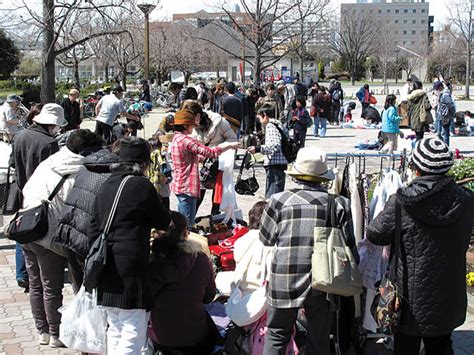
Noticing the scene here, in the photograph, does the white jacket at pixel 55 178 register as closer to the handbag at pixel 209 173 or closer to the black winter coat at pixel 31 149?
the black winter coat at pixel 31 149

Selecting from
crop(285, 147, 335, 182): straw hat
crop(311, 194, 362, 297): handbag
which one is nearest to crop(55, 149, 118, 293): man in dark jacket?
crop(285, 147, 335, 182): straw hat

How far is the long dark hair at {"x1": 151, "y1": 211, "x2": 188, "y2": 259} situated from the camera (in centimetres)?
447

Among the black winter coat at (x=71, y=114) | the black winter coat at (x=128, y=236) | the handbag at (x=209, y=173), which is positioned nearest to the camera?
the black winter coat at (x=128, y=236)

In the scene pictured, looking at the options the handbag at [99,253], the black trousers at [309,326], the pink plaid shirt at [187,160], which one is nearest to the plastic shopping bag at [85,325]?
the handbag at [99,253]

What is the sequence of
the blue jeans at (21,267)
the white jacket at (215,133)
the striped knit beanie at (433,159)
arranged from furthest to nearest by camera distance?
the white jacket at (215,133), the blue jeans at (21,267), the striped knit beanie at (433,159)

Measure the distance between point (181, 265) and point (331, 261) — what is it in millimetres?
1131

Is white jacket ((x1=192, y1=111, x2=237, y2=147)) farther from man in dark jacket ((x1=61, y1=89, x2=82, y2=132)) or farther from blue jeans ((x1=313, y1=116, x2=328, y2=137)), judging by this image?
blue jeans ((x1=313, y1=116, x2=328, y2=137))

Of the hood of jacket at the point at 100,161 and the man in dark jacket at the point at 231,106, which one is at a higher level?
the man in dark jacket at the point at 231,106

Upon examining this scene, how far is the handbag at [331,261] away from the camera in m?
3.94

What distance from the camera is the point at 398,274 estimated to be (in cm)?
402

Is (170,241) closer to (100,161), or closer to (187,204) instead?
(100,161)

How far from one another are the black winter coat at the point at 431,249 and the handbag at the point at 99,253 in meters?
1.64

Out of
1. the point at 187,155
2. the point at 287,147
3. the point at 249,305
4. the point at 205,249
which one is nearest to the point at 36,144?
the point at 187,155

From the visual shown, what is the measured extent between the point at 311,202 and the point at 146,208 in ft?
3.39
